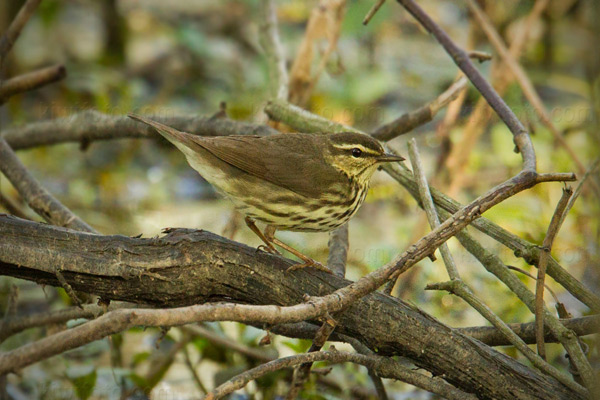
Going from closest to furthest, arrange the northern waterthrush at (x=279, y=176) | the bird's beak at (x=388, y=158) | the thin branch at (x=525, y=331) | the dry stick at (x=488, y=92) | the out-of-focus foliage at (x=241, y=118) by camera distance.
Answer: the thin branch at (x=525, y=331)
the dry stick at (x=488, y=92)
the northern waterthrush at (x=279, y=176)
the bird's beak at (x=388, y=158)
the out-of-focus foliage at (x=241, y=118)

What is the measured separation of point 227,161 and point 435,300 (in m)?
1.87

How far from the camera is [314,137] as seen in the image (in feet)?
11.1

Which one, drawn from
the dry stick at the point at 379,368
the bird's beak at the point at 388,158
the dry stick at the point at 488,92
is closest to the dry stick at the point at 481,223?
the bird's beak at the point at 388,158

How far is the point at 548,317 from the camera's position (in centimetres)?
261

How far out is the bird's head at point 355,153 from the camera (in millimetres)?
3332

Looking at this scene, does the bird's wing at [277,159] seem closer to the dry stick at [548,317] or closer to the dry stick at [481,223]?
the dry stick at [481,223]

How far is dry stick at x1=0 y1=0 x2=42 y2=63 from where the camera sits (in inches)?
151

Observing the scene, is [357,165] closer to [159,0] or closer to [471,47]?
[471,47]

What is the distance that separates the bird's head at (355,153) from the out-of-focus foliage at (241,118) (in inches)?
34.7

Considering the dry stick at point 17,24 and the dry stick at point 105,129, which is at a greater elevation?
the dry stick at point 17,24

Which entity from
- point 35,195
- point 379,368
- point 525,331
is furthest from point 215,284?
point 35,195

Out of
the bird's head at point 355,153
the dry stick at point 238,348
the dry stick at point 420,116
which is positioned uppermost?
the dry stick at point 420,116

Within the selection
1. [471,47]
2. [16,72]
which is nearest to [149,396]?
[471,47]

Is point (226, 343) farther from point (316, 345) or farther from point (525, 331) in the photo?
point (525, 331)
